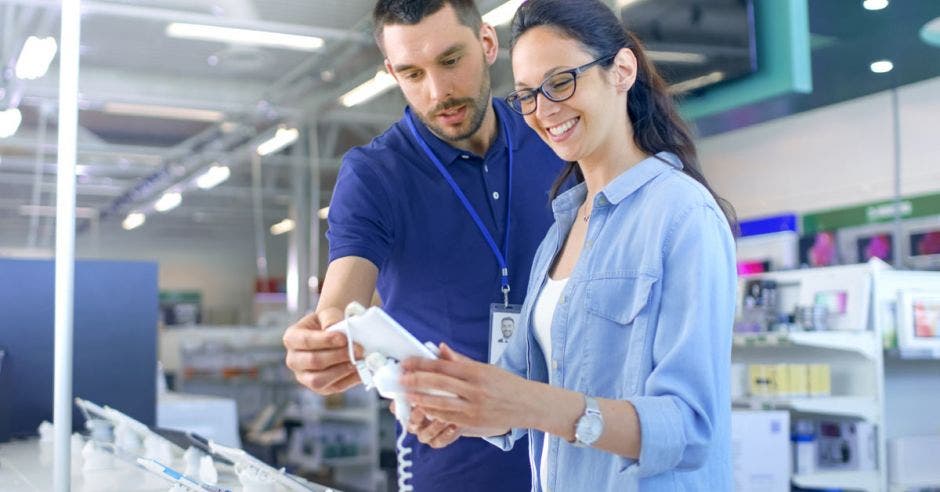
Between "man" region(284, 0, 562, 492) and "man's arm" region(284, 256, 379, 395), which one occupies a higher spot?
"man" region(284, 0, 562, 492)

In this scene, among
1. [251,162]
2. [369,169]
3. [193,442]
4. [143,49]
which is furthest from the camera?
[251,162]

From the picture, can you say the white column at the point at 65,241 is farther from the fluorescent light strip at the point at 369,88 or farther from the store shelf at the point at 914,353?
the fluorescent light strip at the point at 369,88

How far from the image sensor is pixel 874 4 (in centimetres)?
583

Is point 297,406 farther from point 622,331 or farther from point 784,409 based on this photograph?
point 622,331

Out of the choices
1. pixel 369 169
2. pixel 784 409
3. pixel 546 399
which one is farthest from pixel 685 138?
pixel 784 409

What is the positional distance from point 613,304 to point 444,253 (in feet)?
2.11

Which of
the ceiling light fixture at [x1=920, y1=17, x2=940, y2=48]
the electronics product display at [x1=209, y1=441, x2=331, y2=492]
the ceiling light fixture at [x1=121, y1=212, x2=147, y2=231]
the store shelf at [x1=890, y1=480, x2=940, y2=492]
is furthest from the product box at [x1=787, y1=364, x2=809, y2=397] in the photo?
the ceiling light fixture at [x1=121, y1=212, x2=147, y2=231]

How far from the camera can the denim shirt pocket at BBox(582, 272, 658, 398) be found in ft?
4.18

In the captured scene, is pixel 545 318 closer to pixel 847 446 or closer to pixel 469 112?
pixel 469 112

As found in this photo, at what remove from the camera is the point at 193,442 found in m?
2.51

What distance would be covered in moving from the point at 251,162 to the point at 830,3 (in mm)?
13962

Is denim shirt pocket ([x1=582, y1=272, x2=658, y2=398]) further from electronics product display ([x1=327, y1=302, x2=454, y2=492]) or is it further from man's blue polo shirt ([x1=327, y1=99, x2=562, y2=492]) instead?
man's blue polo shirt ([x1=327, y1=99, x2=562, y2=492])

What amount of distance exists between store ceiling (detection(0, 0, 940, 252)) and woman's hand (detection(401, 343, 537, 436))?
12.9ft

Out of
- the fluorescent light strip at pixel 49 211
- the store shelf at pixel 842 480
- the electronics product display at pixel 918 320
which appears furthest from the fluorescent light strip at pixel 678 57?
the fluorescent light strip at pixel 49 211
